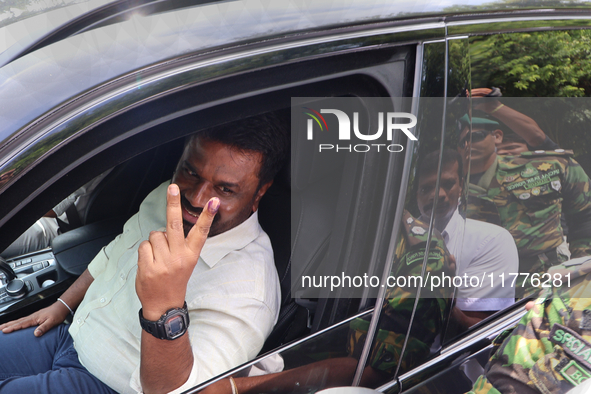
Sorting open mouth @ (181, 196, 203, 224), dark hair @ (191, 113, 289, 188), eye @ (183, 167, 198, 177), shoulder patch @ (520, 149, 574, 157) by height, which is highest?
dark hair @ (191, 113, 289, 188)

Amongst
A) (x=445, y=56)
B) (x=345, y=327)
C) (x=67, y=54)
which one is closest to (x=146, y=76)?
(x=67, y=54)

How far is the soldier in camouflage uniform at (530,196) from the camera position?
1244mm

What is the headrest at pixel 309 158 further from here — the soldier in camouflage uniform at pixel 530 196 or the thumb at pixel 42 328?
the thumb at pixel 42 328

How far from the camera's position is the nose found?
62.0 inches

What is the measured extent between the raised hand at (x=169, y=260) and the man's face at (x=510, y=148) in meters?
0.74

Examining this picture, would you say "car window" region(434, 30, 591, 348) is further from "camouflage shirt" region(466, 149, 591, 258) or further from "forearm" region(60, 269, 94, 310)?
"forearm" region(60, 269, 94, 310)

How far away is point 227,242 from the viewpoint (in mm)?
1632

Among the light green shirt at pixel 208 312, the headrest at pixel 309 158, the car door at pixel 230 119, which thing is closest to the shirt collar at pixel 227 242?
the light green shirt at pixel 208 312

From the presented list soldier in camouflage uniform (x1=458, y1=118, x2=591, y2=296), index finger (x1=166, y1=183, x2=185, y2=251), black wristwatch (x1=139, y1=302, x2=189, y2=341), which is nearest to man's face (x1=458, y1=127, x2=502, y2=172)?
soldier in camouflage uniform (x1=458, y1=118, x2=591, y2=296)

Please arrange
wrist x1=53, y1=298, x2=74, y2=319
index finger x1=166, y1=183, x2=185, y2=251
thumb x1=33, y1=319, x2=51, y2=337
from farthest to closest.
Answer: wrist x1=53, y1=298, x2=74, y2=319, thumb x1=33, y1=319, x2=51, y2=337, index finger x1=166, y1=183, x2=185, y2=251

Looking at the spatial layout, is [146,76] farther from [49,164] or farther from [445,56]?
[445,56]

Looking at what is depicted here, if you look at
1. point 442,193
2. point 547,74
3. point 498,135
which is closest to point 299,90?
point 442,193

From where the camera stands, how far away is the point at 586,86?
125cm

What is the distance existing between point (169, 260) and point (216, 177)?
1.63 ft
